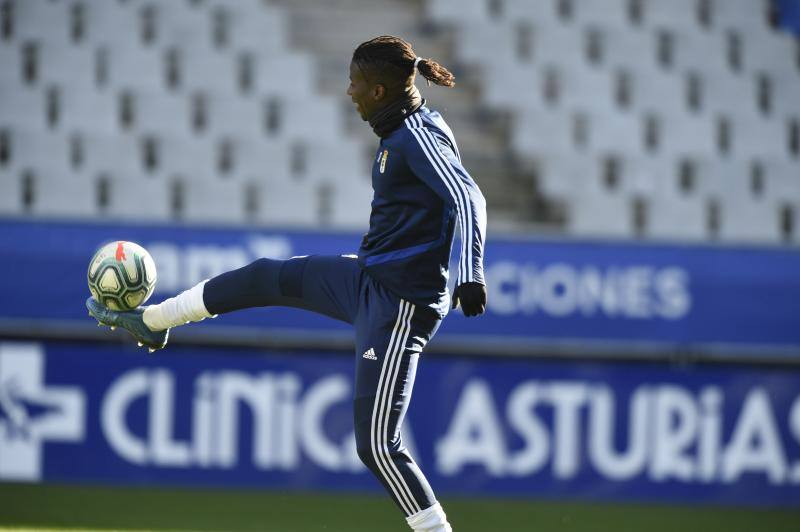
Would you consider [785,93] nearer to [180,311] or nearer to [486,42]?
[486,42]

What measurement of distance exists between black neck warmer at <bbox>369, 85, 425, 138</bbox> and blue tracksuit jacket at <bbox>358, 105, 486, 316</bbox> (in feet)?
0.09

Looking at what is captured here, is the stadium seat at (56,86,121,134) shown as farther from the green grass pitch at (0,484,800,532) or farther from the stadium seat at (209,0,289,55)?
the green grass pitch at (0,484,800,532)

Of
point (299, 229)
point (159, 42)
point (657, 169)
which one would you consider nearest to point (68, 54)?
point (159, 42)

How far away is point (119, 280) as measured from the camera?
4.81 m

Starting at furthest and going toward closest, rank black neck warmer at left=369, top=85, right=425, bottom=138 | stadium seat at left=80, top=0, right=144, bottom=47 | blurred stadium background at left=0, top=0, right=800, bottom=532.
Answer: stadium seat at left=80, top=0, right=144, bottom=47, blurred stadium background at left=0, top=0, right=800, bottom=532, black neck warmer at left=369, top=85, right=425, bottom=138

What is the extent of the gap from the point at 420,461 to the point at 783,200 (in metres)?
5.58

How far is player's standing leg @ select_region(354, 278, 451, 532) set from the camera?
4.40m

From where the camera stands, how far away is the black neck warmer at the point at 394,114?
447 cm

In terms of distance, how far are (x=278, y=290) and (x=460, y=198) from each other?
2.87ft

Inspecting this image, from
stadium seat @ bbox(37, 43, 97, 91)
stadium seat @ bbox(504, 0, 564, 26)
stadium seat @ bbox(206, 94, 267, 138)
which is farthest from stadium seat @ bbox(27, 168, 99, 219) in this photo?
stadium seat @ bbox(504, 0, 564, 26)

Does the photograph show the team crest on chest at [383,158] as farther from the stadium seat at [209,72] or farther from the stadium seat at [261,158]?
the stadium seat at [209,72]

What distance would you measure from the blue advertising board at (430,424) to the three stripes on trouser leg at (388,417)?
11.1 ft

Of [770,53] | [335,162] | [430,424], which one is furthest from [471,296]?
[770,53]

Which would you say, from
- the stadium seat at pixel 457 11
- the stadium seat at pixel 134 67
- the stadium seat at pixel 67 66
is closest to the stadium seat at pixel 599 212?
the stadium seat at pixel 457 11
